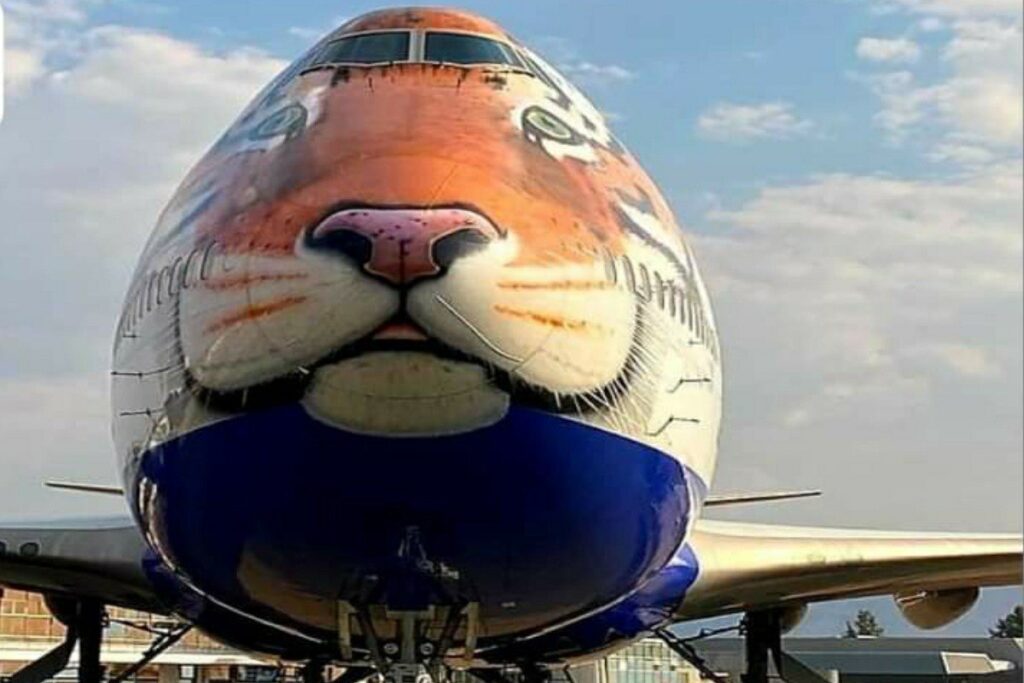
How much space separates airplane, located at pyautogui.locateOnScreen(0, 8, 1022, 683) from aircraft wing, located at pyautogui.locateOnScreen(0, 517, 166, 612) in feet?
10.6

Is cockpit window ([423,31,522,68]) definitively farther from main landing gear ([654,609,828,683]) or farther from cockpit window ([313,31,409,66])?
main landing gear ([654,609,828,683])

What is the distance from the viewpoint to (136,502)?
9.66 metres

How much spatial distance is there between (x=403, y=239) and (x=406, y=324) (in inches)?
15.1

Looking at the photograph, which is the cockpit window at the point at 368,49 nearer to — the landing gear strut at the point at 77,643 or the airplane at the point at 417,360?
the airplane at the point at 417,360

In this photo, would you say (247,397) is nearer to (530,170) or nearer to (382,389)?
(382,389)

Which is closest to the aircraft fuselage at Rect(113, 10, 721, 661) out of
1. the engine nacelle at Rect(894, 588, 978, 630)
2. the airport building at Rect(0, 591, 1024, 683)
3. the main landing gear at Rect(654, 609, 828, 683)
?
the main landing gear at Rect(654, 609, 828, 683)

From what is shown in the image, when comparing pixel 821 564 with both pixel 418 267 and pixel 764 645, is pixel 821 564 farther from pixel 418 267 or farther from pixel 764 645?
pixel 418 267

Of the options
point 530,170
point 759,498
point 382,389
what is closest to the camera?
point 382,389

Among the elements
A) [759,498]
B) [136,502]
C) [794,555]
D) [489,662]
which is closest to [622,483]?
[136,502]

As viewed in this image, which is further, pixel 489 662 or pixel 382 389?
pixel 489 662

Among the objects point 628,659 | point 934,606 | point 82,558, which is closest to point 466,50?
point 82,558

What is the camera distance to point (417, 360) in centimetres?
→ 742

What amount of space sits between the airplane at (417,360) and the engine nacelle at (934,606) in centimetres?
743

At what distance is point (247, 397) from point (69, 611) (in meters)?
8.97
